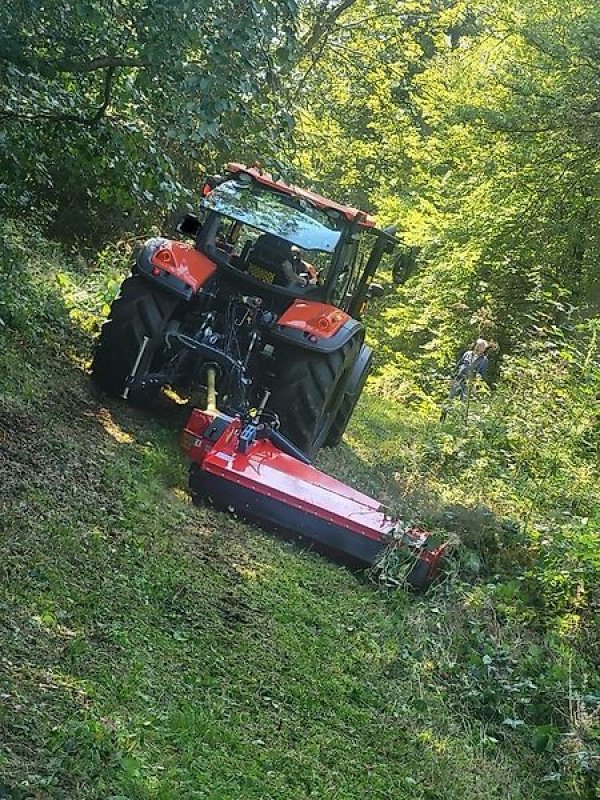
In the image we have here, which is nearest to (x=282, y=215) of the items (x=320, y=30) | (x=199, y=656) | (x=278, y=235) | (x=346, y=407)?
(x=278, y=235)

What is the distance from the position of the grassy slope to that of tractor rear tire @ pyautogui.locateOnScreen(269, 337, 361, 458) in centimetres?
94

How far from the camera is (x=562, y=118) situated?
1198 cm

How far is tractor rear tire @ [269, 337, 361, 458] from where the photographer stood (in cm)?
686

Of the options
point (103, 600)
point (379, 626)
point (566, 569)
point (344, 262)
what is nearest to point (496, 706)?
point (379, 626)

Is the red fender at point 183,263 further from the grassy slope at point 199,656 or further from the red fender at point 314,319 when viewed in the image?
the grassy slope at point 199,656

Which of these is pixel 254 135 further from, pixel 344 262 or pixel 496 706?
pixel 344 262

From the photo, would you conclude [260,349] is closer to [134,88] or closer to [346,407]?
[346,407]

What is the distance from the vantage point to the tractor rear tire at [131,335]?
671 centimetres

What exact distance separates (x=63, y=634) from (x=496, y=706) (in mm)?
2017

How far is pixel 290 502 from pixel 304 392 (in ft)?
4.39

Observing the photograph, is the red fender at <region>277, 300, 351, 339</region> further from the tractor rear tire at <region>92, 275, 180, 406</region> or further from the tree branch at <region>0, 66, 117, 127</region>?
the tree branch at <region>0, 66, 117, 127</region>

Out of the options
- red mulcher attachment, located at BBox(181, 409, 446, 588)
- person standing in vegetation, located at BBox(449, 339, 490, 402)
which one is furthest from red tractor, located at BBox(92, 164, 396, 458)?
person standing in vegetation, located at BBox(449, 339, 490, 402)

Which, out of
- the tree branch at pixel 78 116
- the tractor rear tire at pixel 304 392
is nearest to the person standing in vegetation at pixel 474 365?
the tractor rear tire at pixel 304 392

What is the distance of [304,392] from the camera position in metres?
6.86
